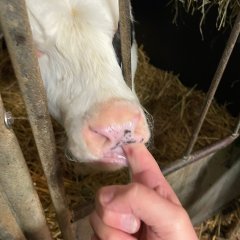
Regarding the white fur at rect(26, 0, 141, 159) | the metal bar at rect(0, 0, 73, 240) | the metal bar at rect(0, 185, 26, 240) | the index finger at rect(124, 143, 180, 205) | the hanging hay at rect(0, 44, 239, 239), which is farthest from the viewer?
the hanging hay at rect(0, 44, 239, 239)

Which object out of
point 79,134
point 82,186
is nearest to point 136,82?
point 82,186

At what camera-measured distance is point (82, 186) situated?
1.86 meters

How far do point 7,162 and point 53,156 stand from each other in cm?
13

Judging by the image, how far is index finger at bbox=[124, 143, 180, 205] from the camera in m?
0.73

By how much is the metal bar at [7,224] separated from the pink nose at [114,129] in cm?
23

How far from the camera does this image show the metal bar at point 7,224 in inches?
35.7

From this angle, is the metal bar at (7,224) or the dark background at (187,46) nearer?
the metal bar at (7,224)

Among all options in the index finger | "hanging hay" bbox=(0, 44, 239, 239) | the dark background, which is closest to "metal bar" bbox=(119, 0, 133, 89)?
the index finger

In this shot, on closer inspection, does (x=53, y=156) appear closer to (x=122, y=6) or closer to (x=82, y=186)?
(x=122, y=6)

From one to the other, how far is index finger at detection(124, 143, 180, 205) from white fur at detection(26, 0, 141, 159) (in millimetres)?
310

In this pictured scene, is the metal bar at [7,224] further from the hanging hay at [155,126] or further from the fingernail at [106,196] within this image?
the hanging hay at [155,126]

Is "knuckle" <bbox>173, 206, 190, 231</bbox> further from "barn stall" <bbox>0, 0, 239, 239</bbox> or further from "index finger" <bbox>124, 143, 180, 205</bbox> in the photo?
"barn stall" <bbox>0, 0, 239, 239</bbox>

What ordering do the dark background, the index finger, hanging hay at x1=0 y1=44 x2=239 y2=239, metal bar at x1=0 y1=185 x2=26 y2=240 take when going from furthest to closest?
the dark background → hanging hay at x1=0 y1=44 x2=239 y2=239 → metal bar at x1=0 y1=185 x2=26 y2=240 → the index finger

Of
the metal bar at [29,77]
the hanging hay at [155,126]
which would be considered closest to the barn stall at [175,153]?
the hanging hay at [155,126]
